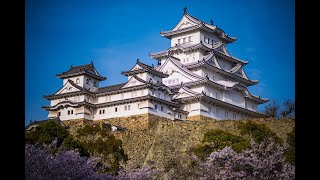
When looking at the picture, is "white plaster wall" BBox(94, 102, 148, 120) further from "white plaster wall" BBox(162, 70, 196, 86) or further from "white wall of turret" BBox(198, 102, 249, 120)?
"white plaster wall" BBox(162, 70, 196, 86)

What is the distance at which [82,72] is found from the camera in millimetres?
28141

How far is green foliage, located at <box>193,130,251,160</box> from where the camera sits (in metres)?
16.8

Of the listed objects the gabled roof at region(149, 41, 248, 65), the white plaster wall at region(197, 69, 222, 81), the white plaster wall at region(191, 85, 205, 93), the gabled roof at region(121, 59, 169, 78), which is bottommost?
the white plaster wall at region(191, 85, 205, 93)

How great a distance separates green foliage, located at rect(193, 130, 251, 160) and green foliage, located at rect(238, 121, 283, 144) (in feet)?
2.80

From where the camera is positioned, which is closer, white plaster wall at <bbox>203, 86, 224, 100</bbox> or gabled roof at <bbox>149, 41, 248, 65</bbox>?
white plaster wall at <bbox>203, 86, 224, 100</bbox>

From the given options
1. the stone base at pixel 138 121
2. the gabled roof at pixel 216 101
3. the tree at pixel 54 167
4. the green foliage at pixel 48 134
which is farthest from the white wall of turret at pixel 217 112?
the tree at pixel 54 167

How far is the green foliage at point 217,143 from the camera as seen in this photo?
55.1ft

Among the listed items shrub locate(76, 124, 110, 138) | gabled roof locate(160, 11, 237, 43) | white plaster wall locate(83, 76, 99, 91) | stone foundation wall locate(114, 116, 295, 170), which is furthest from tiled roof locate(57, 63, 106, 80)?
stone foundation wall locate(114, 116, 295, 170)

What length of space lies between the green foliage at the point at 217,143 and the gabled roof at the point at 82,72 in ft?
38.4

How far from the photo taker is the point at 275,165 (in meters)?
13.6

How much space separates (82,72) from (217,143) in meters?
12.7
